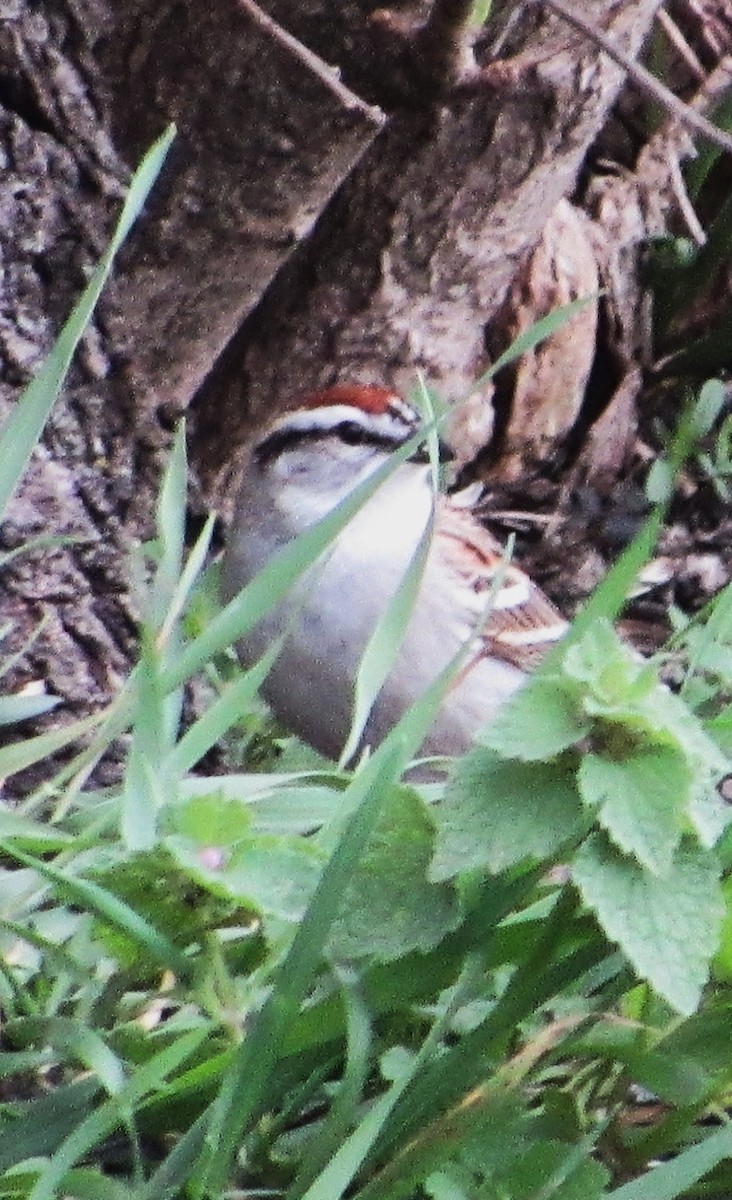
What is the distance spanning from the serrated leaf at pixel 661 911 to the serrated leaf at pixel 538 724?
0.20 ft

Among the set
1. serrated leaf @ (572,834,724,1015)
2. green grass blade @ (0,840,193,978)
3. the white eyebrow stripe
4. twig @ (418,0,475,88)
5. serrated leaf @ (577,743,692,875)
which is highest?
twig @ (418,0,475,88)

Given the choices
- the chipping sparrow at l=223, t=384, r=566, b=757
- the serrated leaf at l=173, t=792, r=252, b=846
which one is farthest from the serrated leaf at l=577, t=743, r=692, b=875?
the chipping sparrow at l=223, t=384, r=566, b=757

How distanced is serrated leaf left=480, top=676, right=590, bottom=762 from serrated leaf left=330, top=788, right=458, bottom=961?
90 mm

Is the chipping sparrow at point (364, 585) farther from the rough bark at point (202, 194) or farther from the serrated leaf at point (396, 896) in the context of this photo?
the serrated leaf at point (396, 896)

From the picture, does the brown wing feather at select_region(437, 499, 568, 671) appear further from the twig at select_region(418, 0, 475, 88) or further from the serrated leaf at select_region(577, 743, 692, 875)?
the serrated leaf at select_region(577, 743, 692, 875)

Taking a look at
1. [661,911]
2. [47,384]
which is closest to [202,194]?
[47,384]

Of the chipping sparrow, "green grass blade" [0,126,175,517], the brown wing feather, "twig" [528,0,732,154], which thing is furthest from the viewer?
the brown wing feather

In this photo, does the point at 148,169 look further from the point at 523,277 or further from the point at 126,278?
the point at 523,277

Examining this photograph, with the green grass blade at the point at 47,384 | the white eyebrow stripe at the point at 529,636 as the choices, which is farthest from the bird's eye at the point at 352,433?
the green grass blade at the point at 47,384

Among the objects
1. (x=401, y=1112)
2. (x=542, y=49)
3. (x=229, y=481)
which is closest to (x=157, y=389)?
(x=229, y=481)

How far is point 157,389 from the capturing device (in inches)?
79.2

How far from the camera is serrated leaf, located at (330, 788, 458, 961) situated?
2.72 feet

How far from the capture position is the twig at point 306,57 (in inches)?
60.9

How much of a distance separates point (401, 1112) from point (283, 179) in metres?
1.30
